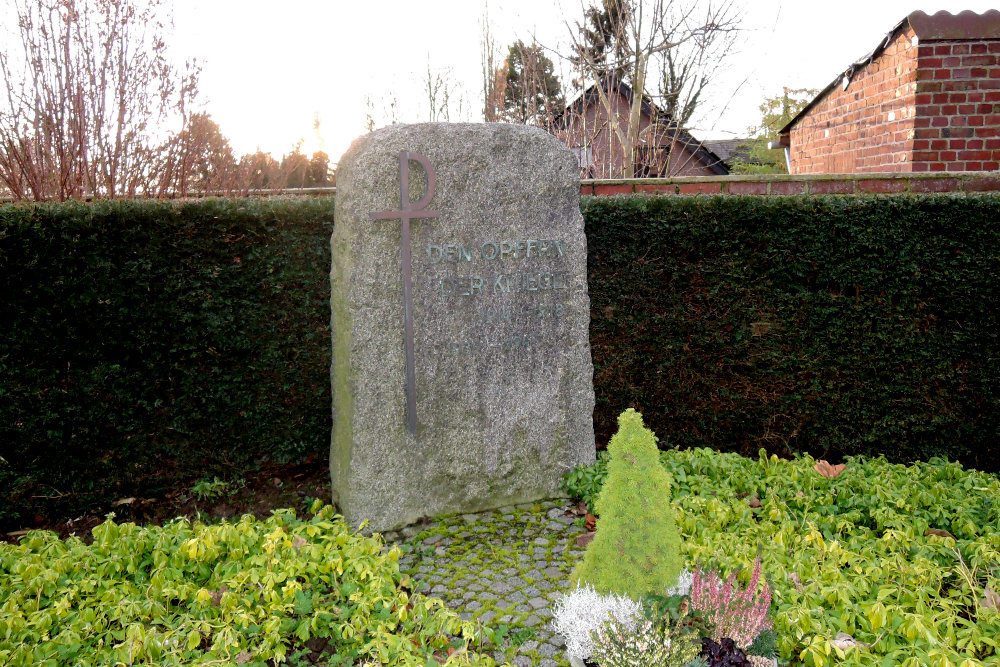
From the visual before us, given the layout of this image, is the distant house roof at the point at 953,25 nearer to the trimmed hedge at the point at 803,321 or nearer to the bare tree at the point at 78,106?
the trimmed hedge at the point at 803,321

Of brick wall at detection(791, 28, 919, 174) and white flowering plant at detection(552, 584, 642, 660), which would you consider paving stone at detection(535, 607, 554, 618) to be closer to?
white flowering plant at detection(552, 584, 642, 660)

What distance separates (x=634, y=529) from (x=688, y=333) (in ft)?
10.1

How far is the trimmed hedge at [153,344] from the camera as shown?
4.27 metres

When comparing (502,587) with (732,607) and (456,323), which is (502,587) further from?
(456,323)

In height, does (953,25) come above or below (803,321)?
above

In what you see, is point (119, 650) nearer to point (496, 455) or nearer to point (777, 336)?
point (496, 455)

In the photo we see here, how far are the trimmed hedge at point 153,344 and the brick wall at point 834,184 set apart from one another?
3388mm

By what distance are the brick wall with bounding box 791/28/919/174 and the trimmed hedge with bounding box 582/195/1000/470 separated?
1949 millimetres

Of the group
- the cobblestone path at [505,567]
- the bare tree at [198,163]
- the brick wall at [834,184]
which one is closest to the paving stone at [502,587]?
the cobblestone path at [505,567]

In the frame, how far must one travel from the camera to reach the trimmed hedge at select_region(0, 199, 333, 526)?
14.0 feet

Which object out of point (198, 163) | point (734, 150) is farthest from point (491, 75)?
point (734, 150)

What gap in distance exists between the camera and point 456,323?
4434 mm

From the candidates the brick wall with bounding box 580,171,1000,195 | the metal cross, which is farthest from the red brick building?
the metal cross

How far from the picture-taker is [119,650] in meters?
2.74
